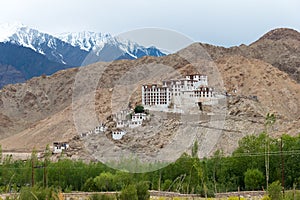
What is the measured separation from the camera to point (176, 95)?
4659cm

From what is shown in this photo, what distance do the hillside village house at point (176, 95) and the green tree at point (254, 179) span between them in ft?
71.2

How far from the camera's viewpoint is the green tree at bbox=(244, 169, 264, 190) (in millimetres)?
24016

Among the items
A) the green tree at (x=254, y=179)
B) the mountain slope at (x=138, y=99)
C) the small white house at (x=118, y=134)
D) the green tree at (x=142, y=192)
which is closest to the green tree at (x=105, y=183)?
the green tree at (x=254, y=179)

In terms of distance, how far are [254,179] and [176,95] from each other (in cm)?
2297

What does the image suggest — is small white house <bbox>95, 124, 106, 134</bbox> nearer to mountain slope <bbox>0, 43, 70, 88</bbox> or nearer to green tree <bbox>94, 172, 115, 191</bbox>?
green tree <bbox>94, 172, 115, 191</bbox>

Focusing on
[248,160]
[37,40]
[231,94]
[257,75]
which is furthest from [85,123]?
[37,40]

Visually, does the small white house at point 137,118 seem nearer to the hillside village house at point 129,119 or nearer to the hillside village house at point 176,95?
the hillside village house at point 129,119

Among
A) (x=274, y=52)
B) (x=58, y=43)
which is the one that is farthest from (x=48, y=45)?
(x=274, y=52)

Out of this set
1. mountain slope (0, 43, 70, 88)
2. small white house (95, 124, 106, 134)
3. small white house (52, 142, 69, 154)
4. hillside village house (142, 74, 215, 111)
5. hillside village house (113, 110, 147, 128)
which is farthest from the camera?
mountain slope (0, 43, 70, 88)

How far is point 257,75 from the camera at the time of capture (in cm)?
5453

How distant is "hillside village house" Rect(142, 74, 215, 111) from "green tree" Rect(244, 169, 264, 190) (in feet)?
71.2

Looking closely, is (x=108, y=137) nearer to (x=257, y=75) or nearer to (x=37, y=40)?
(x=257, y=75)

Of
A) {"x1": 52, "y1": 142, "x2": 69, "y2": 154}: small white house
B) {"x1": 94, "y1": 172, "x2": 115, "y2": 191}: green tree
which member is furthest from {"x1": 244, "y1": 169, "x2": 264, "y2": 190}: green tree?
{"x1": 52, "y1": 142, "x2": 69, "y2": 154}: small white house

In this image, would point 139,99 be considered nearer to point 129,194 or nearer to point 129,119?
point 129,119
